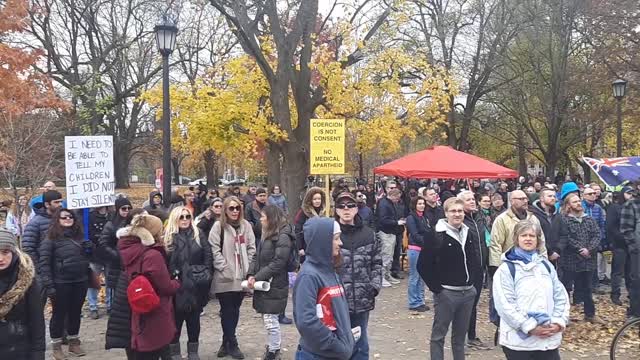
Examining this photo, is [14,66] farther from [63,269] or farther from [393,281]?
[393,281]

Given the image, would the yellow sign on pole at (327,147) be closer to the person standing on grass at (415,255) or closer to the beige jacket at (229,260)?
the person standing on grass at (415,255)

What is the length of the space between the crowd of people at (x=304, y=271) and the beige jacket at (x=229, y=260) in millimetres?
13

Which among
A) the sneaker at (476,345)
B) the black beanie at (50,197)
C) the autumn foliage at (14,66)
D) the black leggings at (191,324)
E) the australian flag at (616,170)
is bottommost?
the sneaker at (476,345)

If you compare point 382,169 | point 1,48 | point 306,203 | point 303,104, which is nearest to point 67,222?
point 306,203

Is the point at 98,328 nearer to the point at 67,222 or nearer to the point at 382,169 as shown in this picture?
the point at 67,222

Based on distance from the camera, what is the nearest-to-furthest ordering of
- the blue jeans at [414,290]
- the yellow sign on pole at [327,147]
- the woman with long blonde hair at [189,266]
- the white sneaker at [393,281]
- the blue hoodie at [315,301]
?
the blue hoodie at [315,301] → the woman with long blonde hair at [189,266] → the blue jeans at [414,290] → the yellow sign on pole at [327,147] → the white sneaker at [393,281]

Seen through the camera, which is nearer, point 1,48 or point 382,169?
point 1,48

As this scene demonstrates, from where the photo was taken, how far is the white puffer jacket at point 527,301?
4312 mm

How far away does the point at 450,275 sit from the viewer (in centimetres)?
550

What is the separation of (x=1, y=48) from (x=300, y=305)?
10.6 m

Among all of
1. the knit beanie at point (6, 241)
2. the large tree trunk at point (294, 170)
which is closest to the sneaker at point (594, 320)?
the knit beanie at point (6, 241)

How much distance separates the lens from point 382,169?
45.1 ft

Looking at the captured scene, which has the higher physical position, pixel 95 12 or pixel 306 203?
pixel 95 12

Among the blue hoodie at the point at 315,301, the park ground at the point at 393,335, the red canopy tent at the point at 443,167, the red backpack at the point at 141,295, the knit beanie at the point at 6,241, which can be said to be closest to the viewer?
the blue hoodie at the point at 315,301
